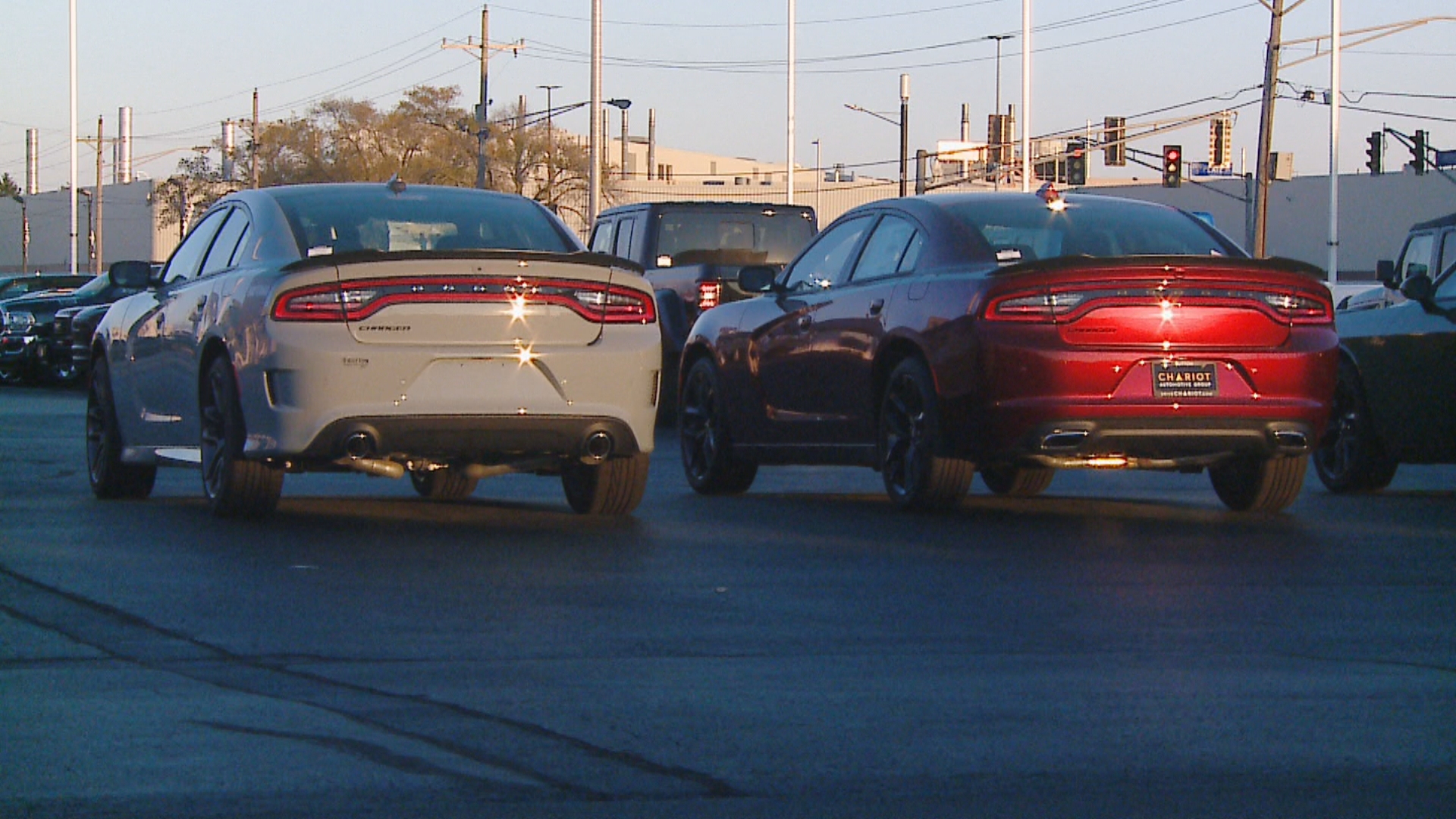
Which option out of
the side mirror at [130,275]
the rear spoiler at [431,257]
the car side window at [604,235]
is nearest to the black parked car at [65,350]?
the car side window at [604,235]

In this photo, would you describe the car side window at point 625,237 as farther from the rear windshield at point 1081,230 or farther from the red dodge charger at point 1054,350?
the rear windshield at point 1081,230

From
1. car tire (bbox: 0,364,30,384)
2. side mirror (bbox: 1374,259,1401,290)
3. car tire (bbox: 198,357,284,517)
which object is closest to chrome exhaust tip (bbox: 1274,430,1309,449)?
side mirror (bbox: 1374,259,1401,290)

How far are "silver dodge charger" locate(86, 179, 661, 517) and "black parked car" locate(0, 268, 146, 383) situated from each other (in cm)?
2027

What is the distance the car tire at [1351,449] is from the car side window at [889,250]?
3157mm

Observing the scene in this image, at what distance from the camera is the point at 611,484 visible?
1059 centimetres

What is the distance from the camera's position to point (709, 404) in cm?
1256

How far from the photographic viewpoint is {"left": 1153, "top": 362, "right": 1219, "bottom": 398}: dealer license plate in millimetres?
Result: 9828

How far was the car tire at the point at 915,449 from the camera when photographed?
10.4 meters

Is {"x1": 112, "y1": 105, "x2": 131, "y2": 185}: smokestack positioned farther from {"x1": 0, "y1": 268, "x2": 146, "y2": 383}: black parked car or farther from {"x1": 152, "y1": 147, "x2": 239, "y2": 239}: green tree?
{"x1": 0, "y1": 268, "x2": 146, "y2": 383}: black parked car

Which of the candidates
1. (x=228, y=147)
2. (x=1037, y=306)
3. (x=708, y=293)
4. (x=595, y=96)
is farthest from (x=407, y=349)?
(x=228, y=147)

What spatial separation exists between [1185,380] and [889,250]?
6.53 feet

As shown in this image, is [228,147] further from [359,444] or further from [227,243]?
[359,444]

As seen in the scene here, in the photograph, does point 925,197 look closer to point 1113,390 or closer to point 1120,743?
point 1113,390

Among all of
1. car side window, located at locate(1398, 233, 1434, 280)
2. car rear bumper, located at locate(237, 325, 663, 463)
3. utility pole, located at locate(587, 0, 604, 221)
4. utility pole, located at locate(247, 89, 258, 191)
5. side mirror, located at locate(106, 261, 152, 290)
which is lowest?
car rear bumper, located at locate(237, 325, 663, 463)
